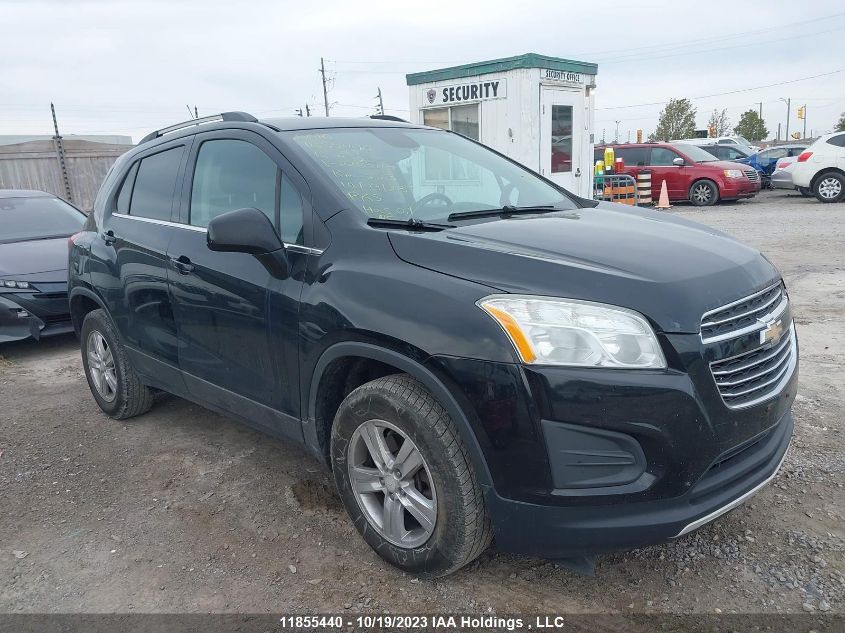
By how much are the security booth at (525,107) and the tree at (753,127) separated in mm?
53260

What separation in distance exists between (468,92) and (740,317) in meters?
9.52

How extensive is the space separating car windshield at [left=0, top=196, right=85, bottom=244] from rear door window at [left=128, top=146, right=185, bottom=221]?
376cm

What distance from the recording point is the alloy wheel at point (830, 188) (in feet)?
51.0

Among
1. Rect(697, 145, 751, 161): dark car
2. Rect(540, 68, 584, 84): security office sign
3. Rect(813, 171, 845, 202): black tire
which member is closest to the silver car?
Rect(813, 171, 845, 202): black tire

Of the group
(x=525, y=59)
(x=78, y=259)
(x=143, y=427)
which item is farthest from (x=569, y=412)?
(x=525, y=59)

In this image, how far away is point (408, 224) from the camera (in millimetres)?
2686

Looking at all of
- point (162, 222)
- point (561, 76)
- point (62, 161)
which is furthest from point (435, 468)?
point (62, 161)

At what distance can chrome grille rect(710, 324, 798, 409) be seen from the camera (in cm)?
216

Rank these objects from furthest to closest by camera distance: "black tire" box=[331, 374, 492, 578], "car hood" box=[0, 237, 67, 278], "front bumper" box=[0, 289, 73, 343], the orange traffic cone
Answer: the orange traffic cone → "car hood" box=[0, 237, 67, 278] → "front bumper" box=[0, 289, 73, 343] → "black tire" box=[331, 374, 492, 578]

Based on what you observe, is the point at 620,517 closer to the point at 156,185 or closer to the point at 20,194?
the point at 156,185

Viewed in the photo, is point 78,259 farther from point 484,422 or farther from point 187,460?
point 484,422

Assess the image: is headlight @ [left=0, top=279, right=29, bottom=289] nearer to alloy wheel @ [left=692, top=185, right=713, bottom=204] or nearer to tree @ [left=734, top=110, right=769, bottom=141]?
alloy wheel @ [left=692, top=185, right=713, bottom=204]

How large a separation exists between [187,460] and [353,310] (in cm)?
191

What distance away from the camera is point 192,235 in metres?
3.38
